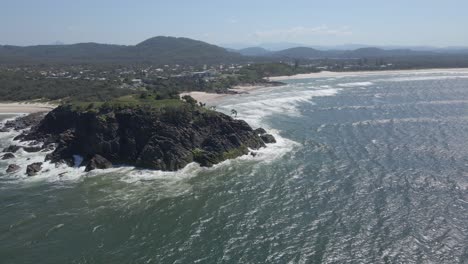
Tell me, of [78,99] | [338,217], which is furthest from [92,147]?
[78,99]

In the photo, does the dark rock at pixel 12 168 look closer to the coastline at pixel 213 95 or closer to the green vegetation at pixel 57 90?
the green vegetation at pixel 57 90

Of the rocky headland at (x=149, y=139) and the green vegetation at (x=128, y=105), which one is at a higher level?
the green vegetation at (x=128, y=105)

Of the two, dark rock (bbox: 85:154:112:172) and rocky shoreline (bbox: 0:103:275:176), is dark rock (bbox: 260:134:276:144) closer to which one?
rocky shoreline (bbox: 0:103:275:176)

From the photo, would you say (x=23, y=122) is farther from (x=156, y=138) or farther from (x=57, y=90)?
(x=156, y=138)

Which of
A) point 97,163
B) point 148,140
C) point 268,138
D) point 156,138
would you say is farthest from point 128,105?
point 268,138

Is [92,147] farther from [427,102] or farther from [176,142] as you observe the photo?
[427,102]

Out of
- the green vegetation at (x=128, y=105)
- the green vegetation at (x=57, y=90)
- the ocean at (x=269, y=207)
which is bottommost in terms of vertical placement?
the ocean at (x=269, y=207)

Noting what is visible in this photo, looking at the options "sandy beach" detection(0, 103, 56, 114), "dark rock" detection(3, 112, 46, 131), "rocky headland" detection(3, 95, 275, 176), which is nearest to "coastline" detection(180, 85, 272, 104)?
"sandy beach" detection(0, 103, 56, 114)

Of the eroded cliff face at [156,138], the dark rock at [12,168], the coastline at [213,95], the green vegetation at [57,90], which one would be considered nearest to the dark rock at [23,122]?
the green vegetation at [57,90]
